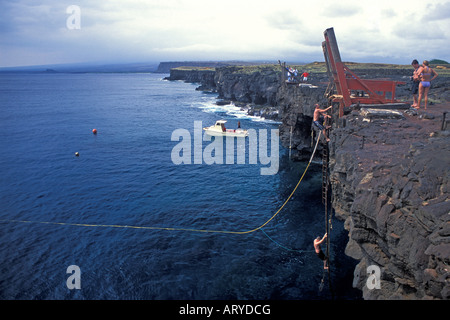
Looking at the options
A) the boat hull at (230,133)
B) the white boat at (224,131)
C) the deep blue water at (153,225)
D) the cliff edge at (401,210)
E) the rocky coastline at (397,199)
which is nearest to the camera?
the cliff edge at (401,210)

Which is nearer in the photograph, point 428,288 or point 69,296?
point 428,288

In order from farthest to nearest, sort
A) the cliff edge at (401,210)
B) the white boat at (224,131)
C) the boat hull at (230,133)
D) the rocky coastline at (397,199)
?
1. the white boat at (224,131)
2. the boat hull at (230,133)
3. the rocky coastline at (397,199)
4. the cliff edge at (401,210)

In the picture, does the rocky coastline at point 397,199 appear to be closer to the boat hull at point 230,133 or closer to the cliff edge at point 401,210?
the cliff edge at point 401,210

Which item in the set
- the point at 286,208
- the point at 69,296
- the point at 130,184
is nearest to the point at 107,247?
the point at 69,296

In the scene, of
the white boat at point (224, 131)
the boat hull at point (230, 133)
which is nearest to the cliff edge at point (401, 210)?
the boat hull at point (230, 133)

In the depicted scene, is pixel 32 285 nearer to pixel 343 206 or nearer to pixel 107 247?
pixel 107 247

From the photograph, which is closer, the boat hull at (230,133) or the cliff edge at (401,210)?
the cliff edge at (401,210)

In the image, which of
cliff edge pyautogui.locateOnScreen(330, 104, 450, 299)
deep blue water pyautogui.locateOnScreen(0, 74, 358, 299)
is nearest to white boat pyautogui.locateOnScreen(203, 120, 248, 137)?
deep blue water pyautogui.locateOnScreen(0, 74, 358, 299)

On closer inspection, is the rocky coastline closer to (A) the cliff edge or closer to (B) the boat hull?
(A) the cliff edge

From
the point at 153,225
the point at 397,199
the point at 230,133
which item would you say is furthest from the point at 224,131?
the point at 397,199
